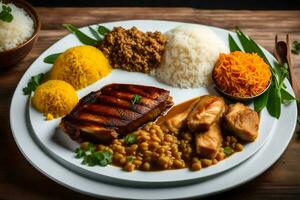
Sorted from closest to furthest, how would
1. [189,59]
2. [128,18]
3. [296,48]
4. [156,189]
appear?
[156,189] < [189,59] < [296,48] < [128,18]

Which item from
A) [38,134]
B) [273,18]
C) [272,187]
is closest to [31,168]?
[38,134]

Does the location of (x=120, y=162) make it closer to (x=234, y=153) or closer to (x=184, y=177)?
(x=184, y=177)

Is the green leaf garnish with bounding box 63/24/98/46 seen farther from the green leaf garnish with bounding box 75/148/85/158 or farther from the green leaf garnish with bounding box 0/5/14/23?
the green leaf garnish with bounding box 75/148/85/158

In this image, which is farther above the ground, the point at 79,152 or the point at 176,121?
the point at 176,121

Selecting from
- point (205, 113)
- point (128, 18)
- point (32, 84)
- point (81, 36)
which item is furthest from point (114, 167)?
point (128, 18)

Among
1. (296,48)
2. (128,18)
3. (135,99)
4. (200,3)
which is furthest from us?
(200,3)

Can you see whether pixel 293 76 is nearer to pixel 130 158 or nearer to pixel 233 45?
pixel 233 45

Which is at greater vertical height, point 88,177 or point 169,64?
point 169,64
